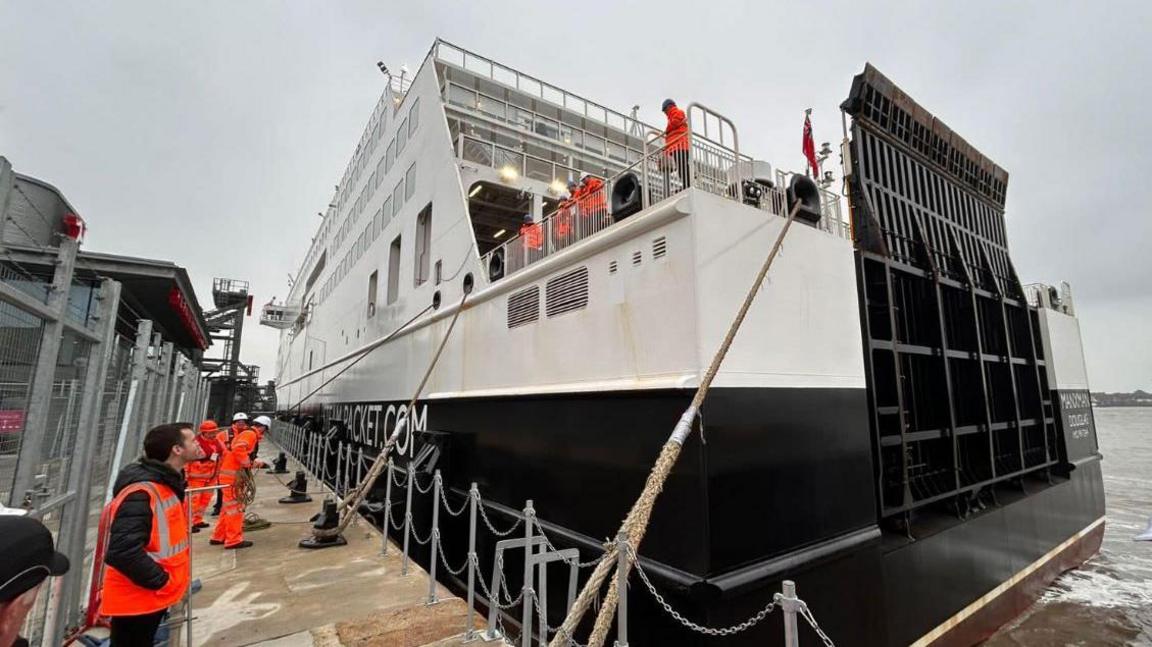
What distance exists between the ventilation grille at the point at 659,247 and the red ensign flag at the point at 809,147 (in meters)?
2.56

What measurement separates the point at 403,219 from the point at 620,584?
9475 mm

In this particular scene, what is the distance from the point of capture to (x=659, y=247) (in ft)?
13.8

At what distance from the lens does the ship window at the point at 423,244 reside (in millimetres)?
9430

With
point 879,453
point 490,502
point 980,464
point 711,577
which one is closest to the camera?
point 711,577

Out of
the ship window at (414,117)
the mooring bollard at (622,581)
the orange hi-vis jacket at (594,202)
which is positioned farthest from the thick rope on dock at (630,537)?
the ship window at (414,117)

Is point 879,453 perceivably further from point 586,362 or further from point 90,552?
point 90,552

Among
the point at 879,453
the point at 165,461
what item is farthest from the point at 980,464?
the point at 165,461

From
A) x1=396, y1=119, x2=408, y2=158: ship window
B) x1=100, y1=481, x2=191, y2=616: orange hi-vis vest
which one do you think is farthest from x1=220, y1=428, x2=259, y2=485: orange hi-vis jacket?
x1=396, y1=119, x2=408, y2=158: ship window

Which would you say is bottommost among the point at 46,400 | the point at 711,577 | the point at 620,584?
the point at 711,577

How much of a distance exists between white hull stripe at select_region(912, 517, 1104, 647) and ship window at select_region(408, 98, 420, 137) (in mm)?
11173

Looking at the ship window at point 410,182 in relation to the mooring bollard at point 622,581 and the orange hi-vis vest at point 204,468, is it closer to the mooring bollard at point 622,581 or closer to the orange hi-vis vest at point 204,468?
the orange hi-vis vest at point 204,468

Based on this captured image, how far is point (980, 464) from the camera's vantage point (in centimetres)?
658

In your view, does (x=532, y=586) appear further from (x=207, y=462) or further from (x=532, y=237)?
(x=207, y=462)

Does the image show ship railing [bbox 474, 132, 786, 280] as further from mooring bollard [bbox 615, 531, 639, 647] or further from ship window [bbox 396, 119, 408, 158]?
ship window [bbox 396, 119, 408, 158]
